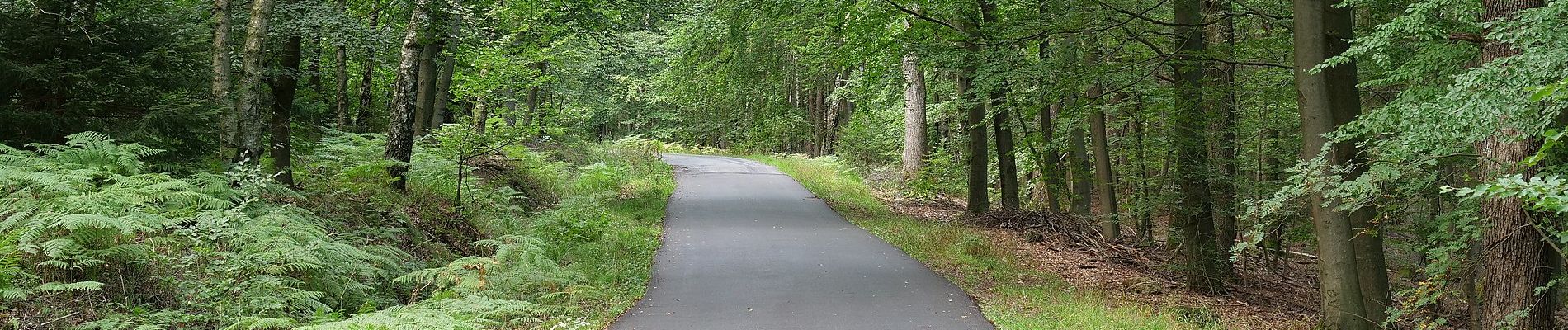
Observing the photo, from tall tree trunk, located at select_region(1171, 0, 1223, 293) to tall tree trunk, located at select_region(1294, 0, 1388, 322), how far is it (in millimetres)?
1813

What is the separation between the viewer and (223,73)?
8.70 metres

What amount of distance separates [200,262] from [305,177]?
16.9ft

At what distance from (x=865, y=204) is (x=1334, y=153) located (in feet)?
39.2

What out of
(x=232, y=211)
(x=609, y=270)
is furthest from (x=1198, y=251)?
(x=232, y=211)

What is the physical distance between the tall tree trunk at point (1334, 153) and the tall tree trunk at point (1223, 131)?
202 cm

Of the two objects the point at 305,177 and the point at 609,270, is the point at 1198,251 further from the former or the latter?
the point at 305,177

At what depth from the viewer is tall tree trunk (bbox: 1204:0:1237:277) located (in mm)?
9664

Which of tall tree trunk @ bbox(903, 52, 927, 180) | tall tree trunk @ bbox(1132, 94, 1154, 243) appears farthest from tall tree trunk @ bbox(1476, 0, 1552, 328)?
tall tree trunk @ bbox(903, 52, 927, 180)

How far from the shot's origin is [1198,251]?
34.6 feet

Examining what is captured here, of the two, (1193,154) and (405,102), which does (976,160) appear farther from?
(405,102)

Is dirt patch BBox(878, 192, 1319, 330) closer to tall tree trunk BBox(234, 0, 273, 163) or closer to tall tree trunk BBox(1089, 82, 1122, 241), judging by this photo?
tall tree trunk BBox(1089, 82, 1122, 241)

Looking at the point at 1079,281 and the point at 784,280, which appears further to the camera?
the point at 1079,281

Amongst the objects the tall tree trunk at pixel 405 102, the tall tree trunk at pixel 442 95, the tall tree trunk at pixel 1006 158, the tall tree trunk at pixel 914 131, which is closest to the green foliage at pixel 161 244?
the tall tree trunk at pixel 405 102

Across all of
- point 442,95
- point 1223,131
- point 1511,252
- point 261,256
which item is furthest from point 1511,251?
point 442,95
